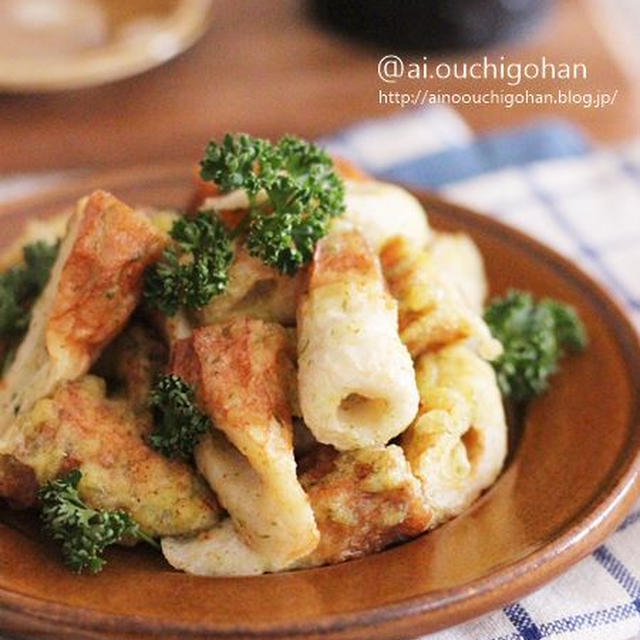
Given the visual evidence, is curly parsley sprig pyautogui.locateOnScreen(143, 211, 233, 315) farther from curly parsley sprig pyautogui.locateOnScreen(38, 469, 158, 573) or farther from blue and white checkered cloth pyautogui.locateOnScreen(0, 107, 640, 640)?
blue and white checkered cloth pyautogui.locateOnScreen(0, 107, 640, 640)

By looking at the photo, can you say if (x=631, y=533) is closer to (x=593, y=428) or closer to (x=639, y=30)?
(x=593, y=428)

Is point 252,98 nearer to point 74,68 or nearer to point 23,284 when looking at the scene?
point 74,68

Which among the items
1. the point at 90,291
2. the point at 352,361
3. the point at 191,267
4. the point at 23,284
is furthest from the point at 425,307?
the point at 23,284

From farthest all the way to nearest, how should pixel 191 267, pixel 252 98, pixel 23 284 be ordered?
pixel 252 98
pixel 23 284
pixel 191 267

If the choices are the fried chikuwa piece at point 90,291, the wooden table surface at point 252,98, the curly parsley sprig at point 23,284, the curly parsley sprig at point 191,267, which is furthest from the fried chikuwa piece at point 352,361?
the wooden table surface at point 252,98

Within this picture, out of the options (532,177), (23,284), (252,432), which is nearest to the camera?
(252,432)

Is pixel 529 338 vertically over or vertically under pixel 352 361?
under

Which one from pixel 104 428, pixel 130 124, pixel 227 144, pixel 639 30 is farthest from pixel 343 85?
pixel 104 428

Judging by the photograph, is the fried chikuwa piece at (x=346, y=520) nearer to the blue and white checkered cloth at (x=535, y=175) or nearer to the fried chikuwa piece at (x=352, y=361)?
the fried chikuwa piece at (x=352, y=361)
